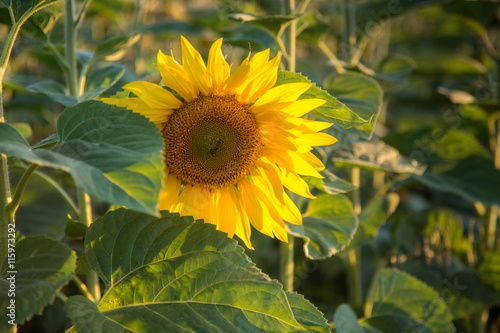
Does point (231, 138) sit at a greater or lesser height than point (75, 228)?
greater

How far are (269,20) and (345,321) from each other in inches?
20.9

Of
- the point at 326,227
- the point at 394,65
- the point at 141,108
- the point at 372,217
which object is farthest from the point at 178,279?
the point at 394,65

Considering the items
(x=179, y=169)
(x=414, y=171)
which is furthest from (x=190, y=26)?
(x=179, y=169)

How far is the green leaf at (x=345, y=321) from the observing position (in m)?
0.85

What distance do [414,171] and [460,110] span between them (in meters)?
0.65

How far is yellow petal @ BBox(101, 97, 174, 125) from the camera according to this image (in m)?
0.63

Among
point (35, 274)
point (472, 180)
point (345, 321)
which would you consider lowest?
point (345, 321)

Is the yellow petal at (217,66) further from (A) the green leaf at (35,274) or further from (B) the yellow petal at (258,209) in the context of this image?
(A) the green leaf at (35,274)

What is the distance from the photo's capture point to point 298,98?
2.24ft

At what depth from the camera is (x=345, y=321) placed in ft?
2.87

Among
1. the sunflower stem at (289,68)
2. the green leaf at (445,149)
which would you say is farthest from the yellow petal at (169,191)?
the green leaf at (445,149)

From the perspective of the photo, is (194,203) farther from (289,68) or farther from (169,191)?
(289,68)

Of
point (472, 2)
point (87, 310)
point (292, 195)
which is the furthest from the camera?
point (472, 2)

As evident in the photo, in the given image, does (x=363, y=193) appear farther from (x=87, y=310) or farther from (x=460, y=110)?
(x=87, y=310)
